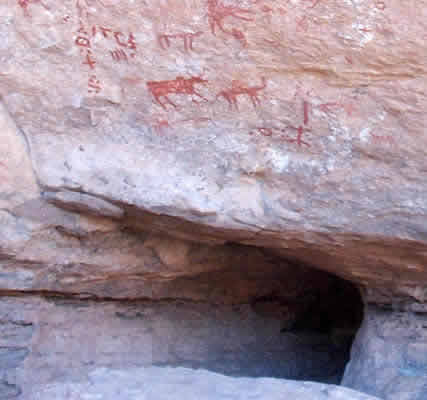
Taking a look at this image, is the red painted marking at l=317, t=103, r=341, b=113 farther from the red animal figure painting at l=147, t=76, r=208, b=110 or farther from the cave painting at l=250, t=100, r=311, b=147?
the red animal figure painting at l=147, t=76, r=208, b=110

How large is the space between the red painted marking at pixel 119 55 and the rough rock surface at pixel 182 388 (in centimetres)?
86

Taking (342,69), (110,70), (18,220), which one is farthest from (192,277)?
(342,69)

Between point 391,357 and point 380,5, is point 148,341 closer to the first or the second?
point 391,357

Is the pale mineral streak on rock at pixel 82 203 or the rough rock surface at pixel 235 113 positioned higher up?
the rough rock surface at pixel 235 113

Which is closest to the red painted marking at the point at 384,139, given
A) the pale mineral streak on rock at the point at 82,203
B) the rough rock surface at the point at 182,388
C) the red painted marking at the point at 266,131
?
the red painted marking at the point at 266,131

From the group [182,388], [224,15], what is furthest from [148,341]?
[224,15]

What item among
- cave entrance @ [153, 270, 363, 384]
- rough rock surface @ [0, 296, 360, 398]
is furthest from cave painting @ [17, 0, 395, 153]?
cave entrance @ [153, 270, 363, 384]

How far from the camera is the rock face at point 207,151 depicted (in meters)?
1.48

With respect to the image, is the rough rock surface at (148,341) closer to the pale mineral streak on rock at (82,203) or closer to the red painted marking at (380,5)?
the pale mineral streak on rock at (82,203)

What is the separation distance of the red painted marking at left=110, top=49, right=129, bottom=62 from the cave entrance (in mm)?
993

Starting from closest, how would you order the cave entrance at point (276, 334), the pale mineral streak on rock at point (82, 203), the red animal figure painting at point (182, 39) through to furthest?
the red animal figure painting at point (182, 39), the pale mineral streak on rock at point (82, 203), the cave entrance at point (276, 334)

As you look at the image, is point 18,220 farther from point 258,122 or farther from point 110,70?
point 258,122

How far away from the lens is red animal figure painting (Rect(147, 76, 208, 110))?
1.57 metres

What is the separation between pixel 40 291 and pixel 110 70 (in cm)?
72
